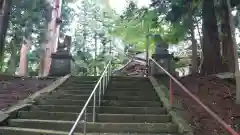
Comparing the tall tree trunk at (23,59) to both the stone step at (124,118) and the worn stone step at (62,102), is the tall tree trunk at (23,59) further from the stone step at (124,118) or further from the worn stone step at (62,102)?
the stone step at (124,118)

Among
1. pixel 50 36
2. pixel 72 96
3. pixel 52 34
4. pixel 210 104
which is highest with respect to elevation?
pixel 52 34

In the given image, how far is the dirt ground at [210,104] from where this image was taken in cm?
612

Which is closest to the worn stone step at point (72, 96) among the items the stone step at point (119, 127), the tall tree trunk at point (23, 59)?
the stone step at point (119, 127)

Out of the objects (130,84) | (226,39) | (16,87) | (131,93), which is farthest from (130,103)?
(226,39)

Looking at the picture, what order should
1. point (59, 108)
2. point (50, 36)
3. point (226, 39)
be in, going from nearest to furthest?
point (59, 108)
point (226, 39)
point (50, 36)

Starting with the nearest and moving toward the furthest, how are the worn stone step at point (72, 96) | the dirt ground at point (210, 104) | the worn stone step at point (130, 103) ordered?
the dirt ground at point (210, 104) → the worn stone step at point (130, 103) → the worn stone step at point (72, 96)

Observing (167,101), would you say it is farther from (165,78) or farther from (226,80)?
(165,78)

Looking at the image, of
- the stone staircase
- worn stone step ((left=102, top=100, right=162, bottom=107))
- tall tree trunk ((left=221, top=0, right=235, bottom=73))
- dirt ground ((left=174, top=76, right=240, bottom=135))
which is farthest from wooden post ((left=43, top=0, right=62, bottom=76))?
worn stone step ((left=102, top=100, right=162, bottom=107))

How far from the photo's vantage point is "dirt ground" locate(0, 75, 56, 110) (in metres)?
8.41

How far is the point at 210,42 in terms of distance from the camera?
11.4 m

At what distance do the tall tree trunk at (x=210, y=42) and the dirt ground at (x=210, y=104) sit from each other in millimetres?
921

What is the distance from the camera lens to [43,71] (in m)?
17.4

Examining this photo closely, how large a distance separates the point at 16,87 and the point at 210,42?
23.1 feet

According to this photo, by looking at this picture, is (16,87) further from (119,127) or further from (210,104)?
(210,104)
